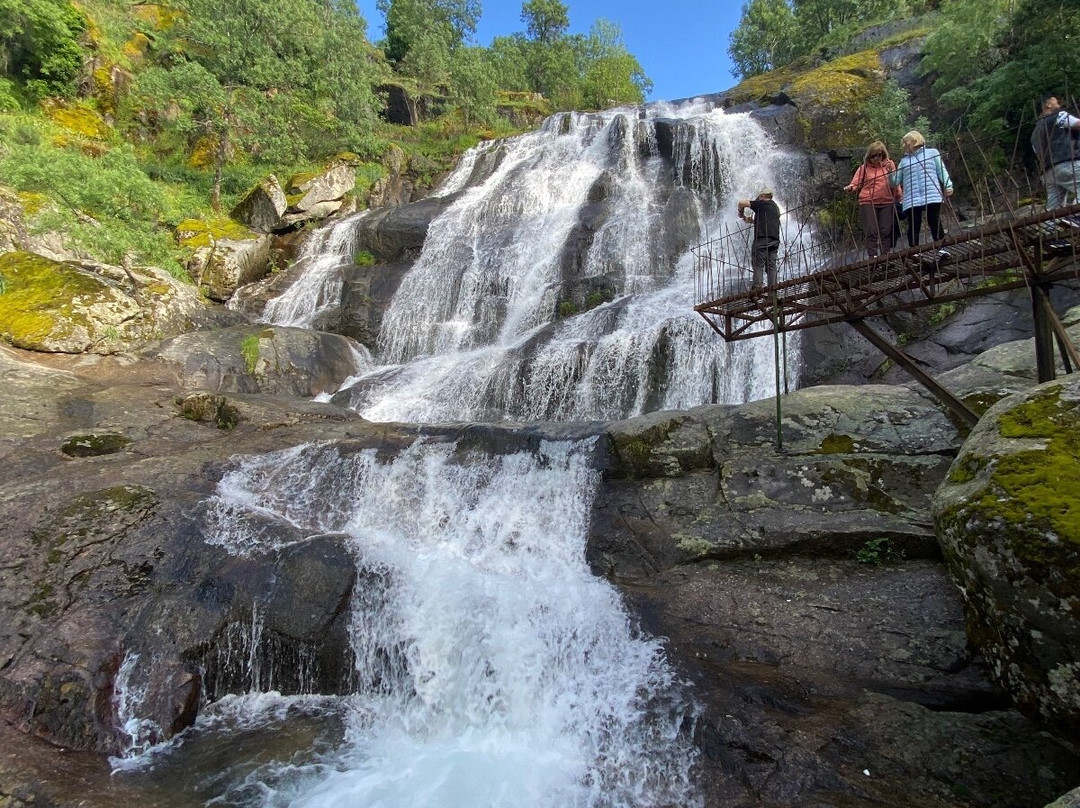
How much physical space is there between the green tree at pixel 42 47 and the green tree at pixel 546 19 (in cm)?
3682

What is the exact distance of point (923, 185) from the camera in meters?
7.01

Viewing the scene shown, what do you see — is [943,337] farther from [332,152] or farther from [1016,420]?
[332,152]

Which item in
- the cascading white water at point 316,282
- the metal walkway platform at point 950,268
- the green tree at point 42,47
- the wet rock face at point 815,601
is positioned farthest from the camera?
the green tree at point 42,47

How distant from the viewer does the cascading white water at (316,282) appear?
18.5m

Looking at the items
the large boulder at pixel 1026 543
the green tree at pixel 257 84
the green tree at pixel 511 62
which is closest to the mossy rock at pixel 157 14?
the green tree at pixel 257 84

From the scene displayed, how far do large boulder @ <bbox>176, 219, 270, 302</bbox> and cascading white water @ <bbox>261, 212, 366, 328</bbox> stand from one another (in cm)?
152

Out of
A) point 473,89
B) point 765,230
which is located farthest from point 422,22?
point 765,230

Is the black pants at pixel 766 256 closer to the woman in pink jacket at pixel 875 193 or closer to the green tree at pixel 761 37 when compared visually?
the woman in pink jacket at pixel 875 193

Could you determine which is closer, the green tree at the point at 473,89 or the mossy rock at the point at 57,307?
the mossy rock at the point at 57,307

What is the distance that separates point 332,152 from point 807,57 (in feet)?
82.6

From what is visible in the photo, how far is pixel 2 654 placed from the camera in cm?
589

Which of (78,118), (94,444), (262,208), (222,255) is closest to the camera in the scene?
(94,444)

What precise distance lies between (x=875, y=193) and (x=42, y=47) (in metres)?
30.4

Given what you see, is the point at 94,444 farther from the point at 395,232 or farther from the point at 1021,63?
the point at 1021,63
